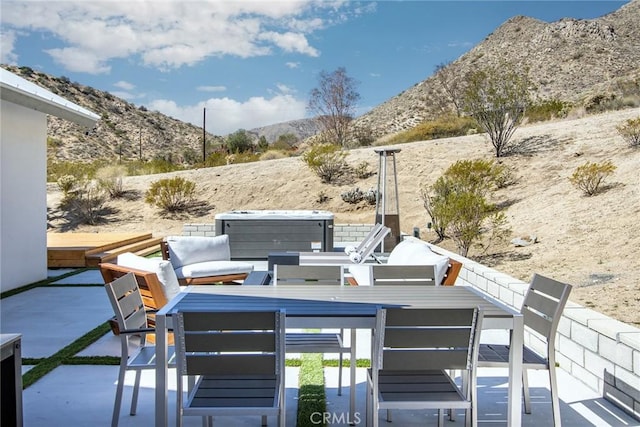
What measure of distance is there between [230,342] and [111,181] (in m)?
16.4

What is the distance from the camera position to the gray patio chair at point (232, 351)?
7.36 feet

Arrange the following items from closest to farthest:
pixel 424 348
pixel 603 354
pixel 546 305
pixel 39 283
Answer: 1. pixel 424 348
2. pixel 546 305
3. pixel 603 354
4. pixel 39 283

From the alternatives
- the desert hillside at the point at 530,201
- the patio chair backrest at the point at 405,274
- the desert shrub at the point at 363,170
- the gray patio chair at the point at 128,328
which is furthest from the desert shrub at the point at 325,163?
the gray patio chair at the point at 128,328

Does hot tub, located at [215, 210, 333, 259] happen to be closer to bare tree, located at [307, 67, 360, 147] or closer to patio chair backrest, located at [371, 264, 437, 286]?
patio chair backrest, located at [371, 264, 437, 286]

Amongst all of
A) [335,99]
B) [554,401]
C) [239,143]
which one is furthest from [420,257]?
[239,143]

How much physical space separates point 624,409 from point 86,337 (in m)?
4.07

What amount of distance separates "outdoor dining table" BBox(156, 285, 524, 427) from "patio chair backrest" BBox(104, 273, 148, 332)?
0.95 feet

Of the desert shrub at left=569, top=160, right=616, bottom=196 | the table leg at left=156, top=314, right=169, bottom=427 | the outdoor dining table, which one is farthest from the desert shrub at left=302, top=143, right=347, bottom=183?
the table leg at left=156, top=314, right=169, bottom=427

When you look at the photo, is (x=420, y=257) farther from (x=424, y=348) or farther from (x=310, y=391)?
→ (x=424, y=348)

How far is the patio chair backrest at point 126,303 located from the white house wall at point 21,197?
172 inches

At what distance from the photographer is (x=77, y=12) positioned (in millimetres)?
23469

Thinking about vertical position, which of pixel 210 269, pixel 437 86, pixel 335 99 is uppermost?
pixel 437 86

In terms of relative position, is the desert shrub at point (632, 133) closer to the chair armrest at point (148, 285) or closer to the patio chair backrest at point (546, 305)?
the patio chair backrest at point (546, 305)

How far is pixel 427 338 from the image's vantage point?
237cm
